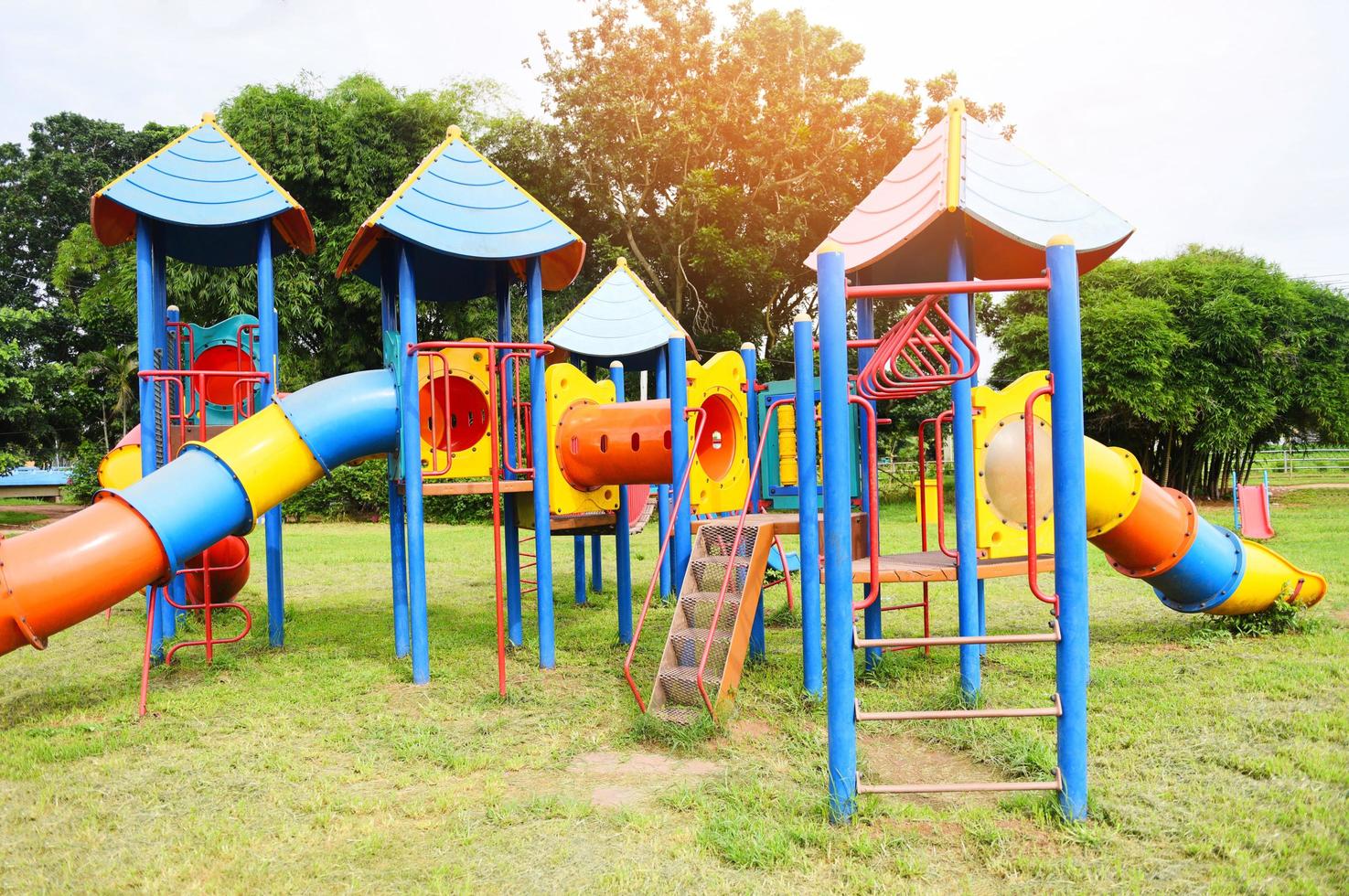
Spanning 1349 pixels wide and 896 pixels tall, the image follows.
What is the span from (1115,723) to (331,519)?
69.4 ft

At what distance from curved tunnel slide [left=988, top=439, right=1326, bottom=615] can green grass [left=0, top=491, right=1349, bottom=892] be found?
0.37 meters

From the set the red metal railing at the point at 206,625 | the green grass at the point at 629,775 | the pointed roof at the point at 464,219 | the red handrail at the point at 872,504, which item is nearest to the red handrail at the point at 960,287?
the red handrail at the point at 872,504

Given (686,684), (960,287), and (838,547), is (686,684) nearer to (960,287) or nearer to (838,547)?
(838,547)

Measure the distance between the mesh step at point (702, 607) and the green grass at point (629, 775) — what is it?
0.58m

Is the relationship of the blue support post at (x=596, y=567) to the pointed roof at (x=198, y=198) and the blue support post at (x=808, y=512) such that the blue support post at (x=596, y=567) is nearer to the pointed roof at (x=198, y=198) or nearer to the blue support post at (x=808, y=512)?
the pointed roof at (x=198, y=198)

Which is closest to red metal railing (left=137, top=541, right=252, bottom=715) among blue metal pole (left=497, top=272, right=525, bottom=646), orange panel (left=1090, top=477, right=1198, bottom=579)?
blue metal pole (left=497, top=272, right=525, bottom=646)

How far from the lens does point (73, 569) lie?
19.5 feet

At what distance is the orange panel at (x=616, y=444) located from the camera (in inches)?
305

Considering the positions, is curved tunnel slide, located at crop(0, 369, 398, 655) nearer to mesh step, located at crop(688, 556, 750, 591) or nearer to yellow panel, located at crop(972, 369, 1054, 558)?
mesh step, located at crop(688, 556, 750, 591)

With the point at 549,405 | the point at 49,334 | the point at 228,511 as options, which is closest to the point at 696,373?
the point at 549,405

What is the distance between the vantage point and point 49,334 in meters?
35.4

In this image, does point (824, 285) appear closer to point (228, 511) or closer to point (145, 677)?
point (228, 511)

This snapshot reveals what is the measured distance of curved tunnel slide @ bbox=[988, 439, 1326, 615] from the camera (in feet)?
22.4

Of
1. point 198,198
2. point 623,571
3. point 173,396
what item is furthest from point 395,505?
point 198,198
